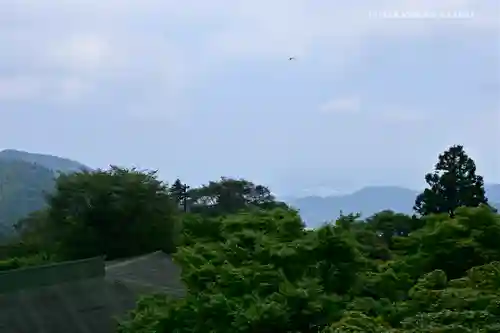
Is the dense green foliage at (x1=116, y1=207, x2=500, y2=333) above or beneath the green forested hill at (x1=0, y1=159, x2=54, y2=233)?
beneath

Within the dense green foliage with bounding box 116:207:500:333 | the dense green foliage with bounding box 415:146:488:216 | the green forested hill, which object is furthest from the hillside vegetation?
the green forested hill

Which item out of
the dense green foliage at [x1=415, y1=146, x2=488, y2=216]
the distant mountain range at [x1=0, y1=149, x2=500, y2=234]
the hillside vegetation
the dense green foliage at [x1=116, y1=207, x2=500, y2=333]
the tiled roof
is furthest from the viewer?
the distant mountain range at [x1=0, y1=149, x2=500, y2=234]

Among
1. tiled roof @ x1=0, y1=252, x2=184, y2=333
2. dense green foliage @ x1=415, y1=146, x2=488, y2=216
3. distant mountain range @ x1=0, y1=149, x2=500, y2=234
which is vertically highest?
distant mountain range @ x1=0, y1=149, x2=500, y2=234

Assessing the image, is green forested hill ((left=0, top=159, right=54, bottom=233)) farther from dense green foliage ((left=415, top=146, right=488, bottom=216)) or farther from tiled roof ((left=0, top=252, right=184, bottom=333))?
tiled roof ((left=0, top=252, right=184, bottom=333))

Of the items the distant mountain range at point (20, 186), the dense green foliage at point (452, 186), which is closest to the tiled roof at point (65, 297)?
the dense green foliage at point (452, 186)

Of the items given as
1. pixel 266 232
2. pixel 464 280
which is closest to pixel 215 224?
pixel 266 232

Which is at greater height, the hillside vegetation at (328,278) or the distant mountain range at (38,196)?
the distant mountain range at (38,196)

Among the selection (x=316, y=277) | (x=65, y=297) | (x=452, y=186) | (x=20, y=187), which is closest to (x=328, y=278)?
(x=316, y=277)

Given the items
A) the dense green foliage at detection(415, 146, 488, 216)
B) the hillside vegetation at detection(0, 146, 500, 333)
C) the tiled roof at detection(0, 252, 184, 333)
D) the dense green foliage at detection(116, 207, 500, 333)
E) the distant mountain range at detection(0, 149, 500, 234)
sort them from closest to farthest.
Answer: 1. the hillside vegetation at detection(0, 146, 500, 333)
2. the dense green foliage at detection(116, 207, 500, 333)
3. the tiled roof at detection(0, 252, 184, 333)
4. the dense green foliage at detection(415, 146, 488, 216)
5. the distant mountain range at detection(0, 149, 500, 234)

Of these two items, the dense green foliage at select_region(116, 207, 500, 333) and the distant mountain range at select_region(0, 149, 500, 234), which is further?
the distant mountain range at select_region(0, 149, 500, 234)

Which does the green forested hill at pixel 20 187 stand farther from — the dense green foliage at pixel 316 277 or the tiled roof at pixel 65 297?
the dense green foliage at pixel 316 277

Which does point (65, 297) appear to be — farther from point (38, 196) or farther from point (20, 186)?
point (20, 186)
